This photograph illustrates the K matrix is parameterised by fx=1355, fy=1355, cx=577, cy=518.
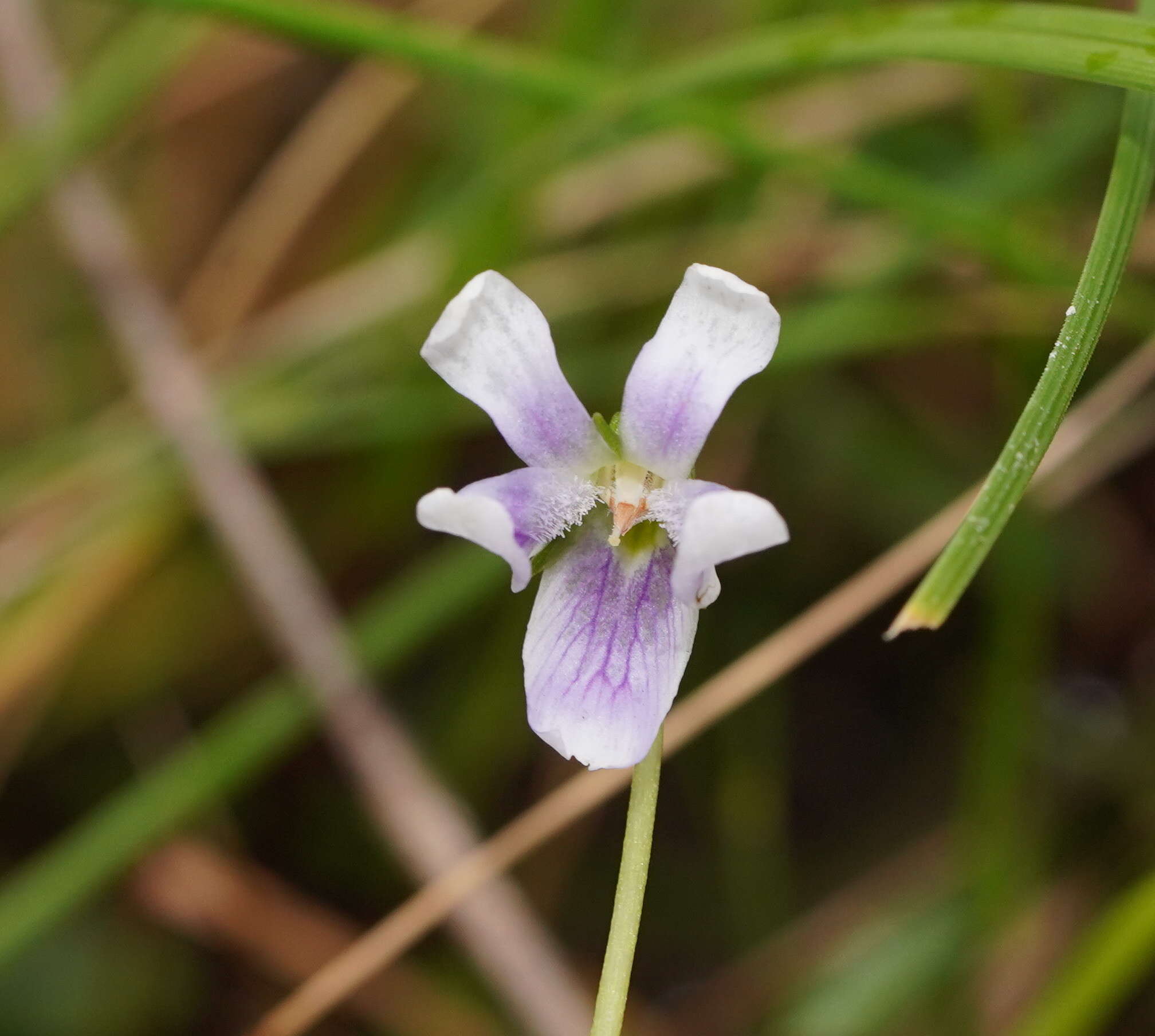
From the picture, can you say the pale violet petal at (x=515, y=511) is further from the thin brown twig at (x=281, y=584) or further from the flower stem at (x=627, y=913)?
the thin brown twig at (x=281, y=584)

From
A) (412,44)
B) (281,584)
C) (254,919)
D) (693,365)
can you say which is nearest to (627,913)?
(693,365)

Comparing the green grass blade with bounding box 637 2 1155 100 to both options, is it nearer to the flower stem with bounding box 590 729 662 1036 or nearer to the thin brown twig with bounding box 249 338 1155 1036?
the thin brown twig with bounding box 249 338 1155 1036

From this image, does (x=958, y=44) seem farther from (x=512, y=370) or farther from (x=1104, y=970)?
(x=1104, y=970)

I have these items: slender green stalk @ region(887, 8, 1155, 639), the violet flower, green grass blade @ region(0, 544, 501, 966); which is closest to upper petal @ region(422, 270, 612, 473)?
the violet flower

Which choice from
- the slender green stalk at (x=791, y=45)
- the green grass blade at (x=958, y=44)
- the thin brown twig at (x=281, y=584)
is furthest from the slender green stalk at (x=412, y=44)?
the thin brown twig at (x=281, y=584)

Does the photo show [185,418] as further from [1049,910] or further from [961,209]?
[1049,910]

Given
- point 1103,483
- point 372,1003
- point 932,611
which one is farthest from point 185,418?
point 932,611
